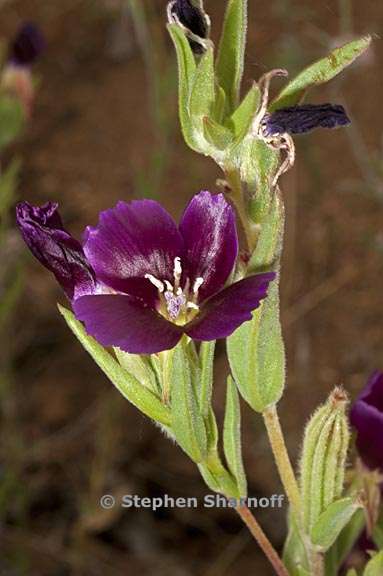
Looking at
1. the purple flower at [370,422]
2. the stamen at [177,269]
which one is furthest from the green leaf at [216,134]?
the purple flower at [370,422]

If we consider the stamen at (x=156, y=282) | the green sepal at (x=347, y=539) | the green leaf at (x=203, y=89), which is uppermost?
the green leaf at (x=203, y=89)

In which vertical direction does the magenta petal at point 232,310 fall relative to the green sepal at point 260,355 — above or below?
above

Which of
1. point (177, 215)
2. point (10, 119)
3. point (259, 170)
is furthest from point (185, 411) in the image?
point (177, 215)

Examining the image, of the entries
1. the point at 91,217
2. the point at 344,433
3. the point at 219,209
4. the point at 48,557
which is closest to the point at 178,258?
the point at 219,209

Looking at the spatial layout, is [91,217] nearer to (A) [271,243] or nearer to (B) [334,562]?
(B) [334,562]

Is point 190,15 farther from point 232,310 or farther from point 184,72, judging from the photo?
point 232,310

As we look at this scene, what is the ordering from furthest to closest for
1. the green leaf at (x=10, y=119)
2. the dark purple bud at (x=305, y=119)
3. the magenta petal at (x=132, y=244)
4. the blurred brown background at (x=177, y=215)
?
the blurred brown background at (x=177, y=215) → the green leaf at (x=10, y=119) → the magenta petal at (x=132, y=244) → the dark purple bud at (x=305, y=119)

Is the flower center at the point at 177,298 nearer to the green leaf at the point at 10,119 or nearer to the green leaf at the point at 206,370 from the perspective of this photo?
the green leaf at the point at 206,370
